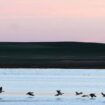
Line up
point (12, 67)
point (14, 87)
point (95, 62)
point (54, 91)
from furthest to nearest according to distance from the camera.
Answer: point (12, 67)
point (95, 62)
point (14, 87)
point (54, 91)

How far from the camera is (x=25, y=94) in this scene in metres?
31.9

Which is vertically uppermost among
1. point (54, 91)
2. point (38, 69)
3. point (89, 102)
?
point (38, 69)

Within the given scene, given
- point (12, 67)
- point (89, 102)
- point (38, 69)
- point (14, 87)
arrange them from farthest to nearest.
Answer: point (38, 69), point (12, 67), point (14, 87), point (89, 102)

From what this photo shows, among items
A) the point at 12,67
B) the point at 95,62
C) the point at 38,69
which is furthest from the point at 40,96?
the point at 38,69

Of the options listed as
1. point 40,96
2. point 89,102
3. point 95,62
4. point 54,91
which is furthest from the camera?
point 95,62

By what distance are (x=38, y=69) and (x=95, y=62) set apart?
10001mm

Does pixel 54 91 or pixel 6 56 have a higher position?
pixel 6 56

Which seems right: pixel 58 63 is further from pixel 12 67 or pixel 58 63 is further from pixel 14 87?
pixel 14 87

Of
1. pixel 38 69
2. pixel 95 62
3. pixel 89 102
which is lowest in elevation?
pixel 89 102

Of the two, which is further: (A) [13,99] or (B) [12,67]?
(B) [12,67]

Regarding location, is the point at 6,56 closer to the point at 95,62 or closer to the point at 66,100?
the point at 95,62

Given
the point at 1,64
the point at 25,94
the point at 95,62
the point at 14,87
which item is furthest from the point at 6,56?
the point at 25,94

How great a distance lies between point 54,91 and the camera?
3350cm

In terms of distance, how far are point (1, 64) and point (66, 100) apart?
31.8 m
